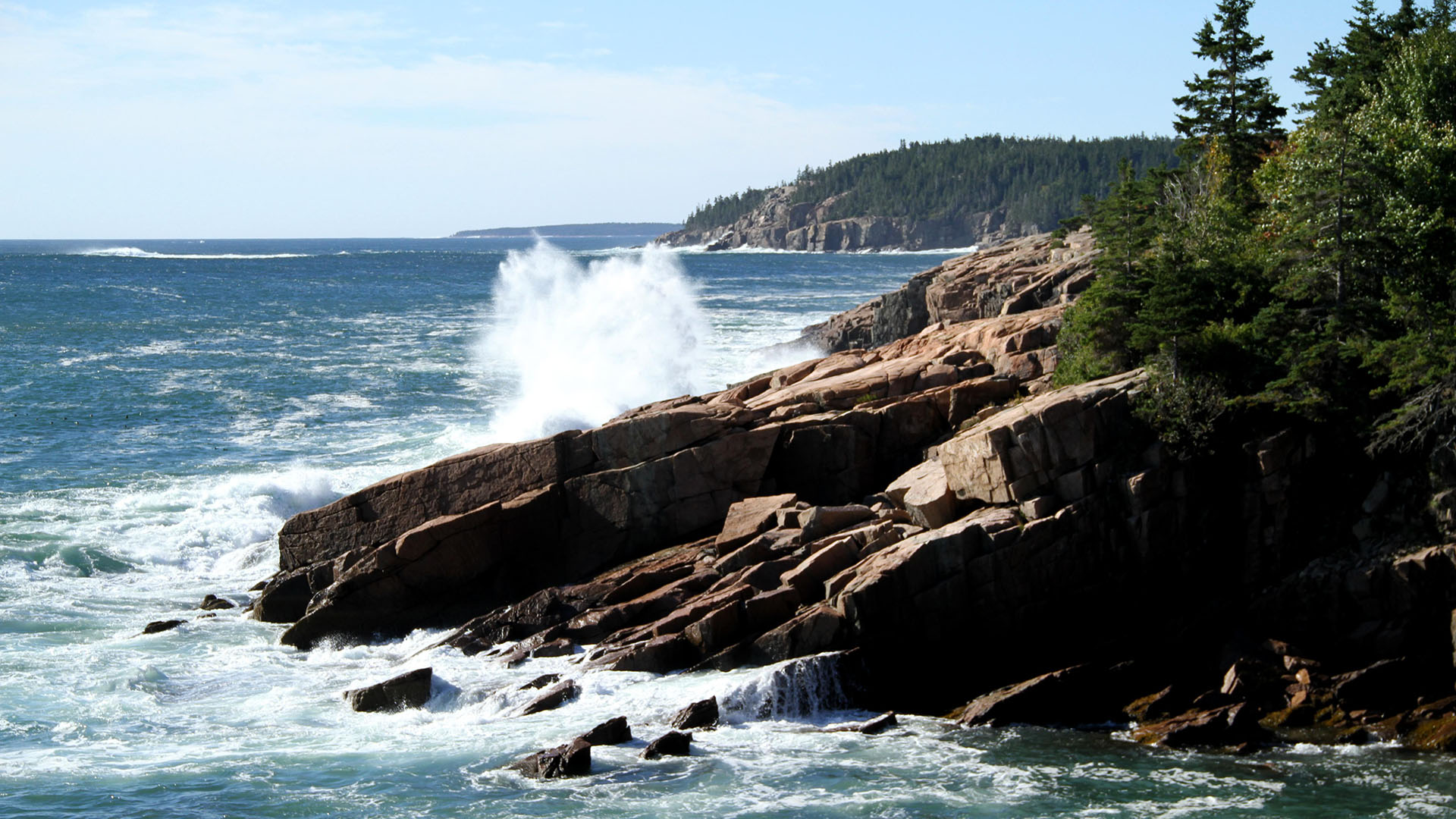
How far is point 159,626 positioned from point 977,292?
31776 mm

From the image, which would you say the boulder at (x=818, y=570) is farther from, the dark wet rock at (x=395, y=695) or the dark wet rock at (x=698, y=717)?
the dark wet rock at (x=395, y=695)

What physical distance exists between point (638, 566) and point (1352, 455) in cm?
1338

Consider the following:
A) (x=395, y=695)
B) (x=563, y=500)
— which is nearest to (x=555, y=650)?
(x=395, y=695)

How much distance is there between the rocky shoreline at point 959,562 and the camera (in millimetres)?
20859

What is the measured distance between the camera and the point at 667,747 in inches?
740

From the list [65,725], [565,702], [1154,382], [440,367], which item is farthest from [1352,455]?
[440,367]

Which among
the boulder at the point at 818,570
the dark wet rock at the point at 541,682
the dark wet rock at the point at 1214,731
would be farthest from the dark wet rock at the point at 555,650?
the dark wet rock at the point at 1214,731

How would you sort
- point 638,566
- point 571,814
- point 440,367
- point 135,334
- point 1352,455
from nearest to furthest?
point 571,814
point 1352,455
point 638,566
point 440,367
point 135,334

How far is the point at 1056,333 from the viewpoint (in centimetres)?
3086

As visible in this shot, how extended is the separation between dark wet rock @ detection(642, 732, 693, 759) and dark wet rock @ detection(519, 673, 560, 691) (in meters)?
3.33

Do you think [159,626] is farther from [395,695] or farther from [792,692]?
[792,692]

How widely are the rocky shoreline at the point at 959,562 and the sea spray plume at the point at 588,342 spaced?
52.0 feet

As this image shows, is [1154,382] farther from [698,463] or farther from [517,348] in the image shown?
[517,348]

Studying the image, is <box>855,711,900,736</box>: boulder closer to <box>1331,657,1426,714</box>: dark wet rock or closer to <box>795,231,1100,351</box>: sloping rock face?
<box>1331,657,1426,714</box>: dark wet rock
